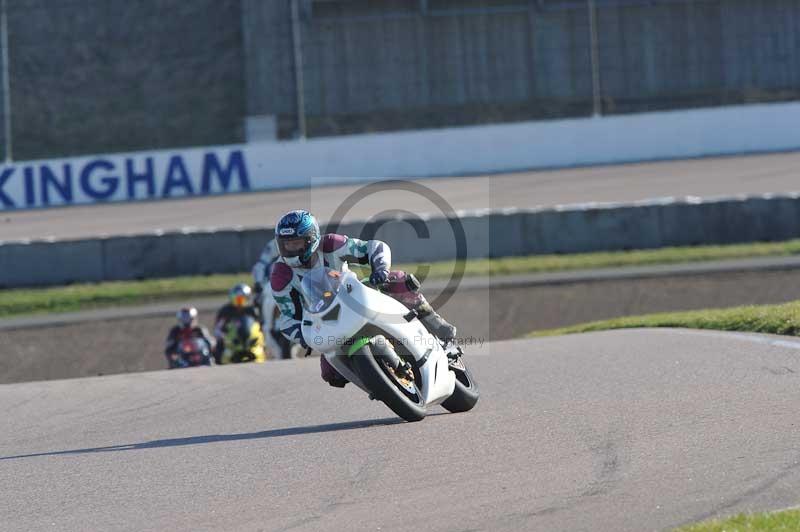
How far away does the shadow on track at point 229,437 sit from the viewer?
768 cm

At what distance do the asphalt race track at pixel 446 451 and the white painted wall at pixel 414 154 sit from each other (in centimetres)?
2201

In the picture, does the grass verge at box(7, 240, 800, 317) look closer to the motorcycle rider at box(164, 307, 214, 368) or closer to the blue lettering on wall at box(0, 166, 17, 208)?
the motorcycle rider at box(164, 307, 214, 368)

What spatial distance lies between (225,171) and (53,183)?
433 cm

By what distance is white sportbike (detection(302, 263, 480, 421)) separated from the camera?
7.20 metres

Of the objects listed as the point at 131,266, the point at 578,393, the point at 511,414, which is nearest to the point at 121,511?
the point at 511,414

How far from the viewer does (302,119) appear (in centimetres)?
3822

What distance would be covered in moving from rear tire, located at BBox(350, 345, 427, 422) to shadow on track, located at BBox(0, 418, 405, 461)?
284 millimetres

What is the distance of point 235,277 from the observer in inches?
893

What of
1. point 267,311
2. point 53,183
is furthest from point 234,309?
point 53,183

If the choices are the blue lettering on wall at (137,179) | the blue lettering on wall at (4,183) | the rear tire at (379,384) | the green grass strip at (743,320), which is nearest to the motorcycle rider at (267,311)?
the green grass strip at (743,320)

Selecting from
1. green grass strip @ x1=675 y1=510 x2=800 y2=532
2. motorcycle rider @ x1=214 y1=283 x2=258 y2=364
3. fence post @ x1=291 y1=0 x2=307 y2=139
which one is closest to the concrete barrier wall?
motorcycle rider @ x1=214 y1=283 x2=258 y2=364

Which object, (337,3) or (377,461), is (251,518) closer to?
(377,461)

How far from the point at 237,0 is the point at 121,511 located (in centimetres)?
3921

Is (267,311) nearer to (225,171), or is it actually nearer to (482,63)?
(225,171)
